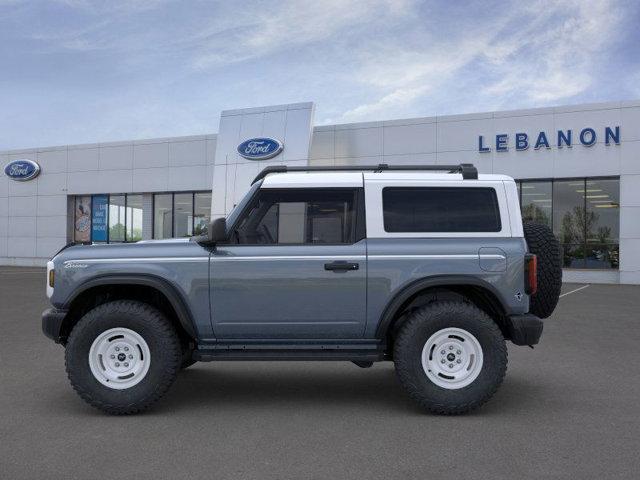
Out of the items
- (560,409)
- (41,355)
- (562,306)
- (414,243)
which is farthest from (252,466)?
(562,306)

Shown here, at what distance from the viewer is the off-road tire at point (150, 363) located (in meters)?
5.13

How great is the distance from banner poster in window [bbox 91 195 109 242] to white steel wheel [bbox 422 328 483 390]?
28.2 m

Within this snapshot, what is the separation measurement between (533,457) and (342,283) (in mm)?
1930

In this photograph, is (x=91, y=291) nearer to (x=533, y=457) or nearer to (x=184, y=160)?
(x=533, y=457)

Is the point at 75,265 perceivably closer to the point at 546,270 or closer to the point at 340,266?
the point at 340,266

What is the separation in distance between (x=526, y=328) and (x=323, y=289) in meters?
1.68

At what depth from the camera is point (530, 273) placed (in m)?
5.21

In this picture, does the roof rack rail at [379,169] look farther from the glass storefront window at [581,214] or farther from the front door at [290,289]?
the glass storefront window at [581,214]

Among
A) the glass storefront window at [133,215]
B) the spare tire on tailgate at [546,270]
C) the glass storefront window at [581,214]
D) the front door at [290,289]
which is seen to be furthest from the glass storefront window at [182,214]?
the spare tire on tailgate at [546,270]

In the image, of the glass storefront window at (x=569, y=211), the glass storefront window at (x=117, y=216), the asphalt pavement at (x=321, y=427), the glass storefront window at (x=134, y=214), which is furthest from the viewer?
the glass storefront window at (x=117, y=216)

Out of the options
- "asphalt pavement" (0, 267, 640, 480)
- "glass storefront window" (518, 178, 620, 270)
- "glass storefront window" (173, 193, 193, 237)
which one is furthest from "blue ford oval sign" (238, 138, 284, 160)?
"asphalt pavement" (0, 267, 640, 480)

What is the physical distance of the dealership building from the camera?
72.7 ft

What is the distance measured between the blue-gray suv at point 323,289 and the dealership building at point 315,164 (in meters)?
18.8

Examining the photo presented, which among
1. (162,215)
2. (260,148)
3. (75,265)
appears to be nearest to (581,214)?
(260,148)
